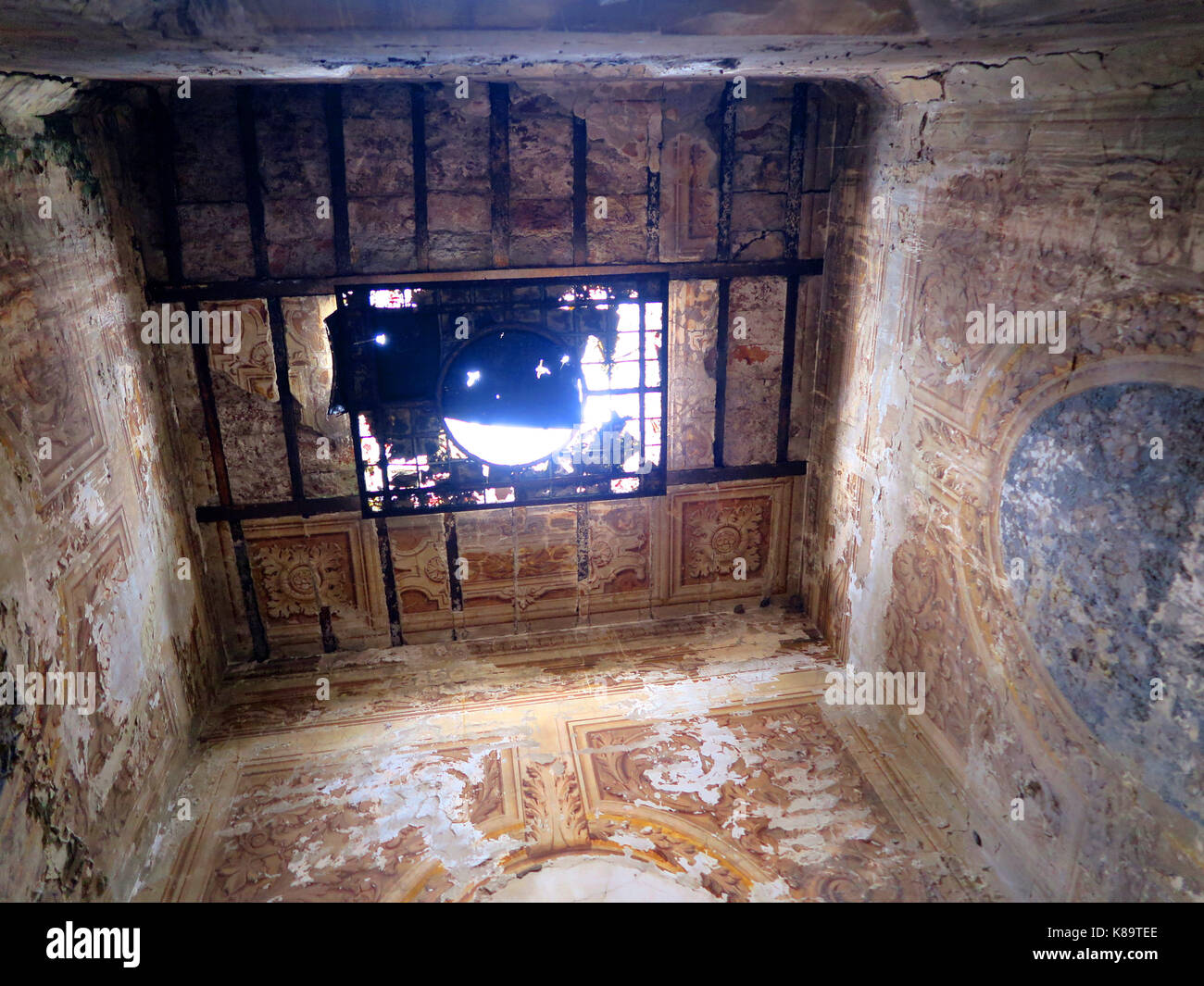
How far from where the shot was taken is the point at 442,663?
5031 mm

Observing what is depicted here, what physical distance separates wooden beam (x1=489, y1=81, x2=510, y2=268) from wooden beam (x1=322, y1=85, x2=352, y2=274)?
2.53 ft

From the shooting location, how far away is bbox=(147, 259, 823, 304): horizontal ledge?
4.31 m

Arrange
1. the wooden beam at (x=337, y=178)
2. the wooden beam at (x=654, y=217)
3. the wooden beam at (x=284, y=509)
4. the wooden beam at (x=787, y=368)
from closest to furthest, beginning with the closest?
the wooden beam at (x=337, y=178) → the wooden beam at (x=654, y=217) → the wooden beam at (x=284, y=509) → the wooden beam at (x=787, y=368)

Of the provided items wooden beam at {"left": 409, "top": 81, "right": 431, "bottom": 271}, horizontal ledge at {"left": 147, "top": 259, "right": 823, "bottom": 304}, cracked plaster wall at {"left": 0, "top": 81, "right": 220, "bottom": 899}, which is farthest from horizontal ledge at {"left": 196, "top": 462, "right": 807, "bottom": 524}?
wooden beam at {"left": 409, "top": 81, "right": 431, "bottom": 271}

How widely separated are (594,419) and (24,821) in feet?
10.7

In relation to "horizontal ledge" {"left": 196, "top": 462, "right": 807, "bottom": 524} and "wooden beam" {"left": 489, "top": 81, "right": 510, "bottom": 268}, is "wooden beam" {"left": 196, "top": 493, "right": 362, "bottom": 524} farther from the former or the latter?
"wooden beam" {"left": 489, "top": 81, "right": 510, "bottom": 268}

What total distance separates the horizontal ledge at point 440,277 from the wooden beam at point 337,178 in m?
0.13

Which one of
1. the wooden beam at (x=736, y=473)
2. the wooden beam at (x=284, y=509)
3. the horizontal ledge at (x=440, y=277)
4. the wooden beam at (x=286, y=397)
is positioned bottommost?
the wooden beam at (x=284, y=509)

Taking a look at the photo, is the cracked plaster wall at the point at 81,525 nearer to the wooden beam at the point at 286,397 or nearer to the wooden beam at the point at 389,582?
the wooden beam at the point at 286,397

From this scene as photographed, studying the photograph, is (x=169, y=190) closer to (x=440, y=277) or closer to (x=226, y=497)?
(x=440, y=277)

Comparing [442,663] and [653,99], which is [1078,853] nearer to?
[442,663]

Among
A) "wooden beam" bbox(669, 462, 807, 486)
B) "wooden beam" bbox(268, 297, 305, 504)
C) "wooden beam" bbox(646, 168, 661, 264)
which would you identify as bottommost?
"wooden beam" bbox(669, 462, 807, 486)

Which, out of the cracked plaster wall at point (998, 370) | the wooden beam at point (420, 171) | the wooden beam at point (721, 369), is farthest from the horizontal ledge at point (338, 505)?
the wooden beam at point (420, 171)

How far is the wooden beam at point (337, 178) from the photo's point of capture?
4.15 metres
